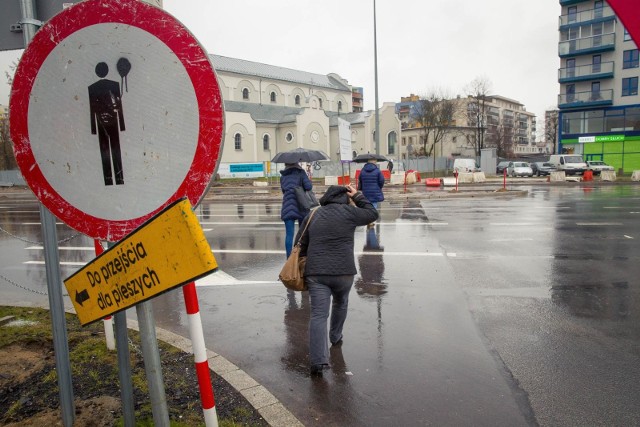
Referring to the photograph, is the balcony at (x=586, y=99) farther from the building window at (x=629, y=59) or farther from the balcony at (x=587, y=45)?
the balcony at (x=587, y=45)

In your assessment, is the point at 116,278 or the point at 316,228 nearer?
the point at 116,278

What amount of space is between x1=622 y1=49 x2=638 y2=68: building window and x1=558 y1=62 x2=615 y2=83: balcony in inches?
43.8

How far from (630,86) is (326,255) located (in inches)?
2220

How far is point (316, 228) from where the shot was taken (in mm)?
4633

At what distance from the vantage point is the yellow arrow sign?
69.1 inches

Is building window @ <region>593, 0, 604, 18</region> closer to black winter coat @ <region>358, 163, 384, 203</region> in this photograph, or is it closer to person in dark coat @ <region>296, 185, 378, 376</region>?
black winter coat @ <region>358, 163, 384, 203</region>

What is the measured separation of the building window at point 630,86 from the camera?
1891 inches

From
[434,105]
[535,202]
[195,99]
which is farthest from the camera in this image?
[434,105]

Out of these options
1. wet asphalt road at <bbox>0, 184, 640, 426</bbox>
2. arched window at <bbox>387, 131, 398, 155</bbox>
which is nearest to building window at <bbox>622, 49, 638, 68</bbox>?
arched window at <bbox>387, 131, 398, 155</bbox>

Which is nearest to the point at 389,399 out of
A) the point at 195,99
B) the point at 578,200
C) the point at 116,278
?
the point at 116,278

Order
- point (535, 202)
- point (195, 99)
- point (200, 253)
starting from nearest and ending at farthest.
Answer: point (200, 253), point (195, 99), point (535, 202)

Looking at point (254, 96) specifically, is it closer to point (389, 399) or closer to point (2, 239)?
point (2, 239)

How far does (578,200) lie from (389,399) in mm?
20598

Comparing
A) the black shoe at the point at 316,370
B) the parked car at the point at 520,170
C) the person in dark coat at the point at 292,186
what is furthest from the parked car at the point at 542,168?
the black shoe at the point at 316,370
